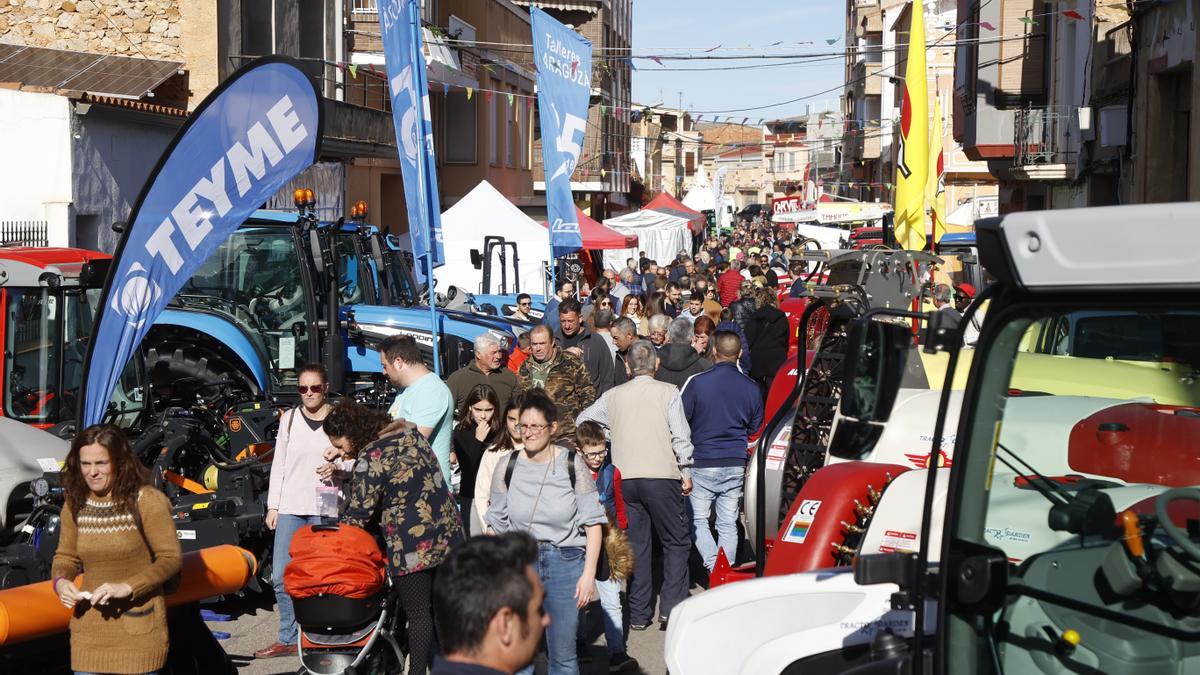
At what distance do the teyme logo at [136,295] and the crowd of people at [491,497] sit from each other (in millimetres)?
929

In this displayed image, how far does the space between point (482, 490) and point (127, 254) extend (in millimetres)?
2327

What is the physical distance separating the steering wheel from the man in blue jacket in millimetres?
5610

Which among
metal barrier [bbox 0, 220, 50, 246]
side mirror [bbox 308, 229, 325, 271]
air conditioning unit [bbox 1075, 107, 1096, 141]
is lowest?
side mirror [bbox 308, 229, 325, 271]

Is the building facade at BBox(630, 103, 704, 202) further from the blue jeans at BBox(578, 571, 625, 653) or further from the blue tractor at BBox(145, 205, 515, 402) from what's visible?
the blue jeans at BBox(578, 571, 625, 653)

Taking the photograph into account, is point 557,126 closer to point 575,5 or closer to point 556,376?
point 556,376

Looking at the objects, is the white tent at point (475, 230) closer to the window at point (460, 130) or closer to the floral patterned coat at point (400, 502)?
the window at point (460, 130)

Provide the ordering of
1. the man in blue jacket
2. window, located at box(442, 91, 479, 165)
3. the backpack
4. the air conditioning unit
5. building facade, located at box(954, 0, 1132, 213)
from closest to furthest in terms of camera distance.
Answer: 1. the backpack
2. the man in blue jacket
3. building facade, located at box(954, 0, 1132, 213)
4. the air conditioning unit
5. window, located at box(442, 91, 479, 165)

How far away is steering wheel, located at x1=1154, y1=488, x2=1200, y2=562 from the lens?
3082 mm

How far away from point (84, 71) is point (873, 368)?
16.2 m

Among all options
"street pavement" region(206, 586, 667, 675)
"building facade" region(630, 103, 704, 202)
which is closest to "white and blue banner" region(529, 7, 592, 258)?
"street pavement" region(206, 586, 667, 675)

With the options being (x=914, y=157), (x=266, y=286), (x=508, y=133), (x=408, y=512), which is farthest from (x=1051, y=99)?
(x=408, y=512)

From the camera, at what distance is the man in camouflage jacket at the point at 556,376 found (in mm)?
9227

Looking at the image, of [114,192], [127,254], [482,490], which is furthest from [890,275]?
[114,192]

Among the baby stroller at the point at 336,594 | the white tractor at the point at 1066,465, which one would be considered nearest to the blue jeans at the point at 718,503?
the baby stroller at the point at 336,594
